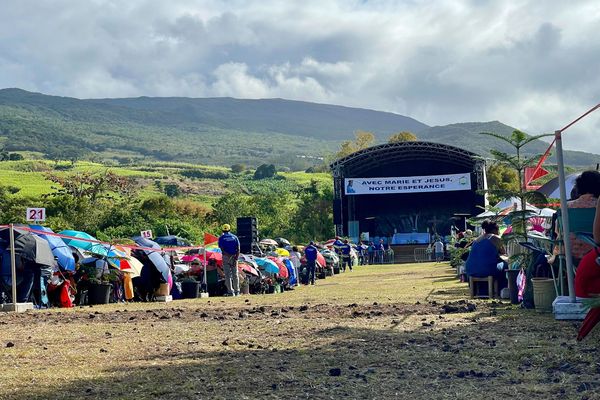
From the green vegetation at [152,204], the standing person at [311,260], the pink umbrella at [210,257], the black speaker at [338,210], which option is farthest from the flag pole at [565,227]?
the black speaker at [338,210]

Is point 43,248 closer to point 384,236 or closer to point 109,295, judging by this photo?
point 109,295

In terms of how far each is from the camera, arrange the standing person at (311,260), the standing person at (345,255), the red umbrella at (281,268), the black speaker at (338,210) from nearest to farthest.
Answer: the red umbrella at (281,268), the standing person at (311,260), the standing person at (345,255), the black speaker at (338,210)

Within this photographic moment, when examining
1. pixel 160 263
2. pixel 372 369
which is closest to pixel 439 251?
pixel 160 263

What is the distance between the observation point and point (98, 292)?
18.7 meters

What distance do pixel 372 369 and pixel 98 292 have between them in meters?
12.2

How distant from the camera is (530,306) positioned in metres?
12.6

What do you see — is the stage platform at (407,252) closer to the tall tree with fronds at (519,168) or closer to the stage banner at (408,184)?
the stage banner at (408,184)

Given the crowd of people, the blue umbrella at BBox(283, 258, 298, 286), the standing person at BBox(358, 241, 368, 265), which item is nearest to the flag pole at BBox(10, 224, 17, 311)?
the crowd of people

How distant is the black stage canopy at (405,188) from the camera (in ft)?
197

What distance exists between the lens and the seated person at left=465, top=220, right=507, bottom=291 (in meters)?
15.5

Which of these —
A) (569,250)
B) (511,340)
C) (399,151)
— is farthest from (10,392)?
(399,151)

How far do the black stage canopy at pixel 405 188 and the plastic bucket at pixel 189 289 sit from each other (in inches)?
1500

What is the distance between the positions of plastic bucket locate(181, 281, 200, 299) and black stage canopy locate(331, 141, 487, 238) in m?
38.1

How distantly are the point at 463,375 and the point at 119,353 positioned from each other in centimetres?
368
